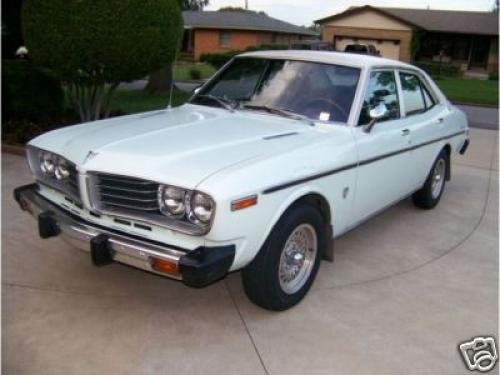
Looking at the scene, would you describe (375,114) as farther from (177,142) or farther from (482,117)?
(482,117)

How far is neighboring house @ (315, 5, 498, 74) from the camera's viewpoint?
3700 cm

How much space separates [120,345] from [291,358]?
1.04 metres

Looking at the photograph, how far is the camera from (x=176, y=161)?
10.9ft

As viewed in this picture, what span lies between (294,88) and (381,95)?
0.81 meters

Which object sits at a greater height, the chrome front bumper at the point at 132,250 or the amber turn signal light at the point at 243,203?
the amber turn signal light at the point at 243,203

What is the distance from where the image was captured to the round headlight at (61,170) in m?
3.75

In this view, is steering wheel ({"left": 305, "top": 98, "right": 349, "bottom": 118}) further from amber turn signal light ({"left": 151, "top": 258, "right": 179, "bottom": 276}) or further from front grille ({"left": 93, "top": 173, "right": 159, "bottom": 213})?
amber turn signal light ({"left": 151, "top": 258, "right": 179, "bottom": 276})

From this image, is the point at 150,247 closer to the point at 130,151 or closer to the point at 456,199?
the point at 130,151

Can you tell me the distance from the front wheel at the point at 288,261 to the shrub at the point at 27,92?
6186 millimetres

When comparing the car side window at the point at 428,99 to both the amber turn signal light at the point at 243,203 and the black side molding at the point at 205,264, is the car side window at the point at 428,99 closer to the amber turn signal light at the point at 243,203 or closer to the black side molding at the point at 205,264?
the amber turn signal light at the point at 243,203

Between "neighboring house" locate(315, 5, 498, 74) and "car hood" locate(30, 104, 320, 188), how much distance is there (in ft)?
→ 114

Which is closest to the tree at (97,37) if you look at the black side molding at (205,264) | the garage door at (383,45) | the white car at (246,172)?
the white car at (246,172)

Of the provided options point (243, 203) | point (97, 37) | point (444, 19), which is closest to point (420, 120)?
point (243, 203)

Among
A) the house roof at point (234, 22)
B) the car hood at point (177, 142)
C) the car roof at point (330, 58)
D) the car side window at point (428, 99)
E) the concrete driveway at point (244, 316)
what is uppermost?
the house roof at point (234, 22)
